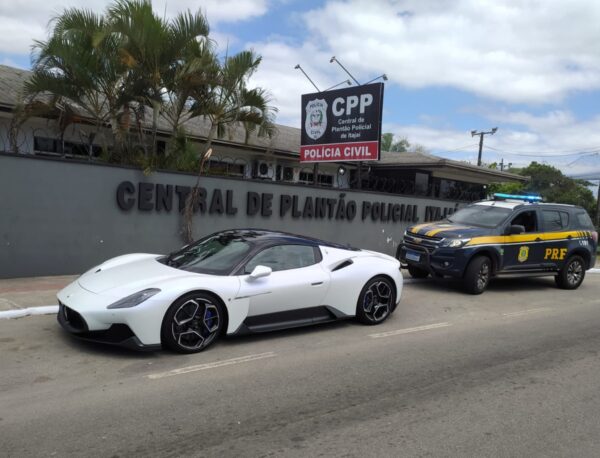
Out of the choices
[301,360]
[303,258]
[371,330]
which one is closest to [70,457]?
[301,360]

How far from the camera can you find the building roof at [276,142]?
13.1m

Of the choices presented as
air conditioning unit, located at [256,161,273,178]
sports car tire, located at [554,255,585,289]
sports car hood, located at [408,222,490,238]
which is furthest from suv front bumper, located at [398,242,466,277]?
air conditioning unit, located at [256,161,273,178]

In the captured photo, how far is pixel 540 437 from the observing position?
13.4 feet

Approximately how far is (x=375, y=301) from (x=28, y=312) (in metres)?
4.68

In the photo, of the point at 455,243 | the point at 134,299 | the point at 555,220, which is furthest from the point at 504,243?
the point at 134,299

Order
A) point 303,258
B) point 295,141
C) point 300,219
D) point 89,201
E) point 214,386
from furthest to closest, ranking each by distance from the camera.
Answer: point 295,141, point 300,219, point 89,201, point 303,258, point 214,386

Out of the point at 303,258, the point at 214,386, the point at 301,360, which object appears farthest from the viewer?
the point at 303,258

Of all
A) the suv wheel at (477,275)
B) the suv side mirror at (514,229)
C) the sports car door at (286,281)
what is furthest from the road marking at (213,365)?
the suv side mirror at (514,229)

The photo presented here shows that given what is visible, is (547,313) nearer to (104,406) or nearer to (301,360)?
Result: (301,360)

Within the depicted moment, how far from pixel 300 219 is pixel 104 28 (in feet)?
20.9

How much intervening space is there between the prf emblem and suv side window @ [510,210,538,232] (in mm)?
458

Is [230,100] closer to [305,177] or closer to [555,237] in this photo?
[555,237]

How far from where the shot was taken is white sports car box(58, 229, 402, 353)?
209 inches

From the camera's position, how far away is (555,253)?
1133 centimetres
